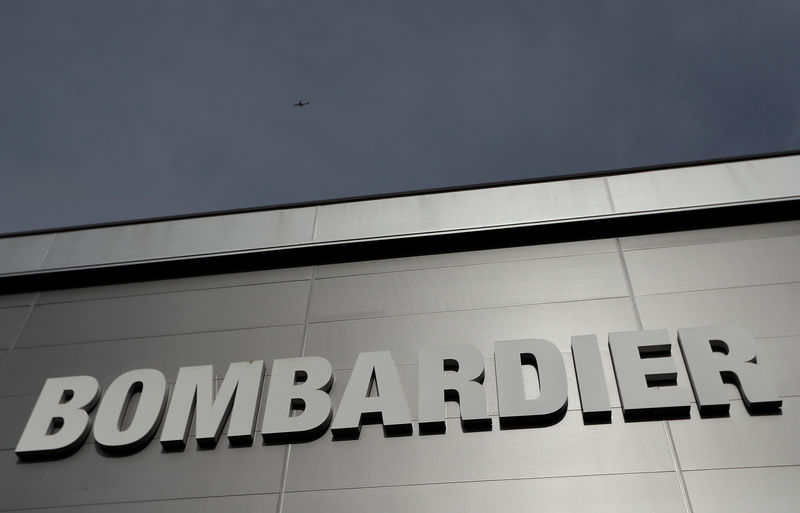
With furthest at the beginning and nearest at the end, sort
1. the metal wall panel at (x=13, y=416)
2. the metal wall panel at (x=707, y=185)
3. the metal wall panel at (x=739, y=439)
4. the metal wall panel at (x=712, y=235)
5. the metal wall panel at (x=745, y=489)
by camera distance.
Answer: the metal wall panel at (x=707, y=185), the metal wall panel at (x=712, y=235), the metal wall panel at (x=13, y=416), the metal wall panel at (x=739, y=439), the metal wall panel at (x=745, y=489)

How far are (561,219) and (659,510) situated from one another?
3904mm

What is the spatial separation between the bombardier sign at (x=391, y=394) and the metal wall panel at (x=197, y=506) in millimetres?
645

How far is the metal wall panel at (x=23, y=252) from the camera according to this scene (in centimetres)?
958

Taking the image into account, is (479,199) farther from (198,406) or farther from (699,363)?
(198,406)

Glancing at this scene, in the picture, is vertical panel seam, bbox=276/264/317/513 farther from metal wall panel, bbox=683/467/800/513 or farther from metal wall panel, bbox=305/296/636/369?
metal wall panel, bbox=683/467/800/513

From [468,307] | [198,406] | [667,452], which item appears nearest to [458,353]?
[468,307]

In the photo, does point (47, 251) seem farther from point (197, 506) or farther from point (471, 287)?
point (471, 287)

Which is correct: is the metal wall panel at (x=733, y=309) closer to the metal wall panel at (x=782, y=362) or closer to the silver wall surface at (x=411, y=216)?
the metal wall panel at (x=782, y=362)

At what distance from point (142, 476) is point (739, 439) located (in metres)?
6.31

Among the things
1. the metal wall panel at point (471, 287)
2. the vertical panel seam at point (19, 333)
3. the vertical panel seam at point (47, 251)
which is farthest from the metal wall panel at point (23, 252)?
the metal wall panel at point (471, 287)

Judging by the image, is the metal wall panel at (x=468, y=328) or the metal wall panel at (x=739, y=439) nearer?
the metal wall panel at (x=739, y=439)

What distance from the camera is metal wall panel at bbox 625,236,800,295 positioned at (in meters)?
7.96

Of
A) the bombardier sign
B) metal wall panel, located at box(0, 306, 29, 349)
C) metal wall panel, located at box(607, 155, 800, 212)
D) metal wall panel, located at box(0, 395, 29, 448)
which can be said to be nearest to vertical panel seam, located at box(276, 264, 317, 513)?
the bombardier sign

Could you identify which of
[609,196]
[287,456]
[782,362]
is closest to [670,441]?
[782,362]
